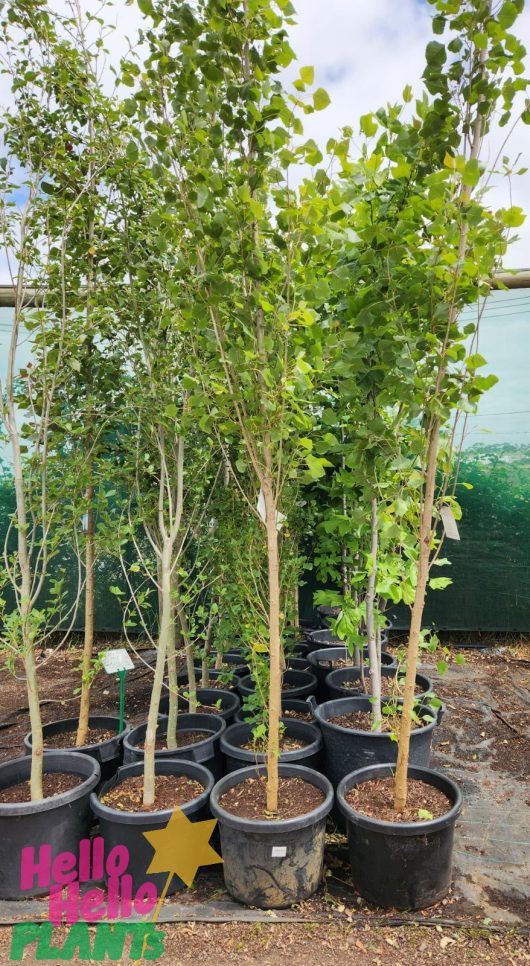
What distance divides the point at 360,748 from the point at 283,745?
380 mm

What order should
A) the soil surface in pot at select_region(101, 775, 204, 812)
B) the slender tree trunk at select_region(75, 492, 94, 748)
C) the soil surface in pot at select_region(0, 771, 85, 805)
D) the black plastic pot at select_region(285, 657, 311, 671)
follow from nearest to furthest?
the soil surface in pot at select_region(101, 775, 204, 812), the soil surface in pot at select_region(0, 771, 85, 805), the slender tree trunk at select_region(75, 492, 94, 748), the black plastic pot at select_region(285, 657, 311, 671)

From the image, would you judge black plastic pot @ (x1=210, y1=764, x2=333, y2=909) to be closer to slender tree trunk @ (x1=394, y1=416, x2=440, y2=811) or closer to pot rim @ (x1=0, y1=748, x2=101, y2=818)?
slender tree trunk @ (x1=394, y1=416, x2=440, y2=811)

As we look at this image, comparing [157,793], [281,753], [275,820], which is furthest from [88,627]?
[275,820]

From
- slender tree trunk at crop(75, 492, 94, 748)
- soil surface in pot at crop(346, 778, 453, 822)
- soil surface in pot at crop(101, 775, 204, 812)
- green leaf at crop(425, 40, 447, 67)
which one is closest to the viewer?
green leaf at crop(425, 40, 447, 67)

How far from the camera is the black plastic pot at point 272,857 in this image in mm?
2027

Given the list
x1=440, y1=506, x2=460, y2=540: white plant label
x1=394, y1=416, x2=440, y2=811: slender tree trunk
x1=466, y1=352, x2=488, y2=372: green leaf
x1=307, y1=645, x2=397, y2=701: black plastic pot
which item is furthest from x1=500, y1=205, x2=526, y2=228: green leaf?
x1=307, y1=645, x2=397, y2=701: black plastic pot

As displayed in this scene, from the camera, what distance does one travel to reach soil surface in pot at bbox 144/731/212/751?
292 centimetres

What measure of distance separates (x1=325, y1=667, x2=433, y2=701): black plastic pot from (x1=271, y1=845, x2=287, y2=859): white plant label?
1.17 metres

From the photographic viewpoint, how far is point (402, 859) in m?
2.01

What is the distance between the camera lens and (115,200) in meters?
2.72

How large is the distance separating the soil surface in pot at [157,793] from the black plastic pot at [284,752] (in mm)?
201

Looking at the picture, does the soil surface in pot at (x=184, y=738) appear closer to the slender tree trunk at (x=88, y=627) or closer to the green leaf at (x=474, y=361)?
the slender tree trunk at (x=88, y=627)

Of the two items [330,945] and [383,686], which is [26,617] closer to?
[330,945]

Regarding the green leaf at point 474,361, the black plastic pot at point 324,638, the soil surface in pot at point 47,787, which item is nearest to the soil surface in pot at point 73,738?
the soil surface in pot at point 47,787
